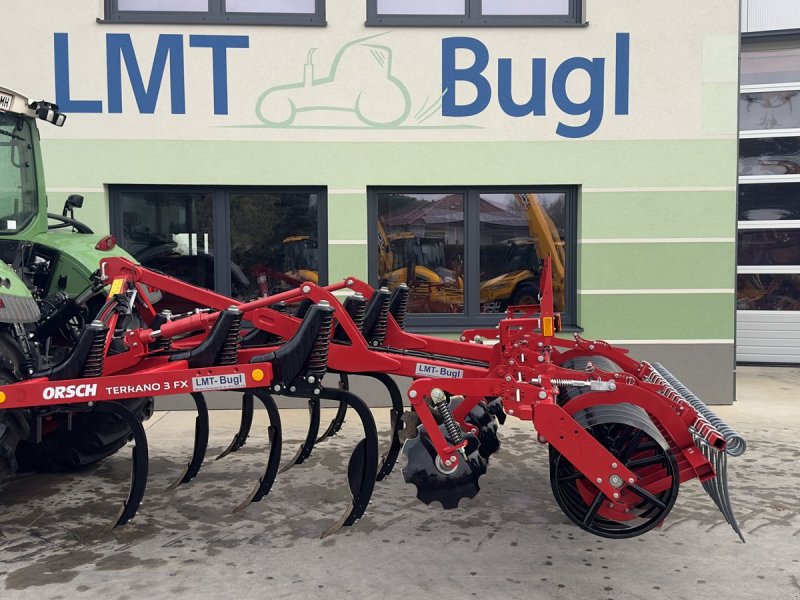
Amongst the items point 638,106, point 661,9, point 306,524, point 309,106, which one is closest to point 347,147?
point 309,106

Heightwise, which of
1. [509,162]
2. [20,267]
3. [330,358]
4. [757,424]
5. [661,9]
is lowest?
[757,424]

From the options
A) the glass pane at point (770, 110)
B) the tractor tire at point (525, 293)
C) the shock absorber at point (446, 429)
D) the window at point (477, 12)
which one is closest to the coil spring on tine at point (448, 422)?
the shock absorber at point (446, 429)

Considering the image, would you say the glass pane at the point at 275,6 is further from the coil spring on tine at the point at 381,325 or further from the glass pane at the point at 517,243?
the coil spring on tine at the point at 381,325

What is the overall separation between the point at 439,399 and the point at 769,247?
704cm

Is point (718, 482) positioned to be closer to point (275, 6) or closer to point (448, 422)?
point (448, 422)

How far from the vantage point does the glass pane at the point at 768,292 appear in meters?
8.91

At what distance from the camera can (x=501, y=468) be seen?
482 cm

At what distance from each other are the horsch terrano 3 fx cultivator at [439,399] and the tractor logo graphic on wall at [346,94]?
3082 mm

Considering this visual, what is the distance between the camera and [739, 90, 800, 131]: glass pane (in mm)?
8906

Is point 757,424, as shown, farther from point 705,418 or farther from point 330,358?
point 330,358

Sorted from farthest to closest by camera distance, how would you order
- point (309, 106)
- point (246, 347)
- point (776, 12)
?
point (776, 12)
point (309, 106)
point (246, 347)

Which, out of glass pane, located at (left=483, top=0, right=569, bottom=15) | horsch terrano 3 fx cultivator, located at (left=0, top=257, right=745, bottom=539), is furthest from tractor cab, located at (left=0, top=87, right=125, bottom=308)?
glass pane, located at (left=483, top=0, right=569, bottom=15)

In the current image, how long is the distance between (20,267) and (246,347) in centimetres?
142

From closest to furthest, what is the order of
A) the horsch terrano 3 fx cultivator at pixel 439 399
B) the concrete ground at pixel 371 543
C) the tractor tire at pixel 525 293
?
the concrete ground at pixel 371 543 < the horsch terrano 3 fx cultivator at pixel 439 399 < the tractor tire at pixel 525 293
